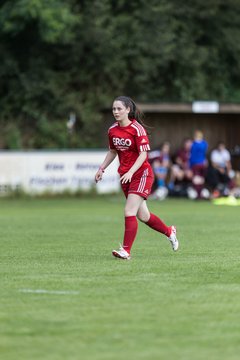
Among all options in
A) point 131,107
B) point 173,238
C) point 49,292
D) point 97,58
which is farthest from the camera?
point 97,58

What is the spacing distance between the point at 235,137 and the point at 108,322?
29.6m

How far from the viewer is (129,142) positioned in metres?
12.4

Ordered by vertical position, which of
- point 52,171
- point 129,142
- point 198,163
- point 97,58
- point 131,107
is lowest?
point 52,171

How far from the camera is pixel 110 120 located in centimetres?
3706

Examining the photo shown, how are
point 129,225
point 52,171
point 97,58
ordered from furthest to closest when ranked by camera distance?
point 97,58, point 52,171, point 129,225

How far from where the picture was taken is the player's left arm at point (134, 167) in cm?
1216

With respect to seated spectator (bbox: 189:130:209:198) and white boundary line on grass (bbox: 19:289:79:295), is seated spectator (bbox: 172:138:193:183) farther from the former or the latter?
white boundary line on grass (bbox: 19:289:79:295)

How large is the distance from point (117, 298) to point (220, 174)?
24.2 meters

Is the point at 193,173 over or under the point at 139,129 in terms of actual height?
under

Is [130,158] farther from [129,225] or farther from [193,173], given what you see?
[193,173]

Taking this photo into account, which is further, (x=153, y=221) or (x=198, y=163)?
(x=198, y=163)

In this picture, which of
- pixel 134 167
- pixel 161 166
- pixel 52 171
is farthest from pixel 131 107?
pixel 161 166

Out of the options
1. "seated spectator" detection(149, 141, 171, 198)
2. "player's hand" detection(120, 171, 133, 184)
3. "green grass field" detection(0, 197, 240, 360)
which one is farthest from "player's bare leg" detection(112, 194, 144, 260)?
"seated spectator" detection(149, 141, 171, 198)

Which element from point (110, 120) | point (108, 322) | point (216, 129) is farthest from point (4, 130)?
point (108, 322)
